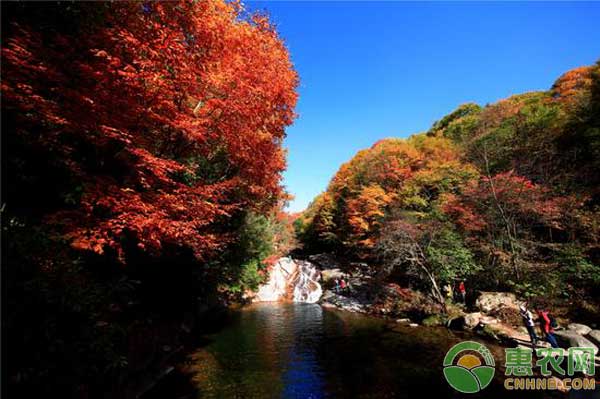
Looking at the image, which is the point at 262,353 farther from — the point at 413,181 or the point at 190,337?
the point at 413,181

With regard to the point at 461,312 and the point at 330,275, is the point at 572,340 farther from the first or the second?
the point at 330,275

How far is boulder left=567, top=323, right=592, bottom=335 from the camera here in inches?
405

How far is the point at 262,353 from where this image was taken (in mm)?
11805

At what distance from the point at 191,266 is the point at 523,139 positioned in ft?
77.7

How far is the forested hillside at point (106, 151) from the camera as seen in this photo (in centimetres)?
388

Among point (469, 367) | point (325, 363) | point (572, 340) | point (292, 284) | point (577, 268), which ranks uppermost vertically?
point (577, 268)

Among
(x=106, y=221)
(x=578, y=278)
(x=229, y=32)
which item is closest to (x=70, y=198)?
(x=106, y=221)

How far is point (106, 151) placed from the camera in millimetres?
6621

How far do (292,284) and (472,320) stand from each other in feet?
71.8

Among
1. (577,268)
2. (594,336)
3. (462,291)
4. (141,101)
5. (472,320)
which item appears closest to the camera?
(141,101)

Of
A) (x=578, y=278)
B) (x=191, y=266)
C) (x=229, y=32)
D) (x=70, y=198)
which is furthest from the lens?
(x=578, y=278)

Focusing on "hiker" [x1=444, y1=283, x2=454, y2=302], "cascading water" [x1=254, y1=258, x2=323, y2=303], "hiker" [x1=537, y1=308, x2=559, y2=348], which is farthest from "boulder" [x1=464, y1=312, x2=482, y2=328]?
"cascading water" [x1=254, y1=258, x2=323, y2=303]

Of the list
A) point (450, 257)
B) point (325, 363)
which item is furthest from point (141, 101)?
point (450, 257)

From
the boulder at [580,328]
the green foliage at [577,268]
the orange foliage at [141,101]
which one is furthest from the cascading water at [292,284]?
the orange foliage at [141,101]
